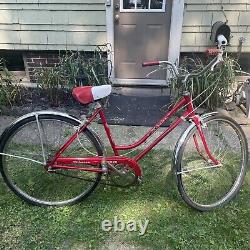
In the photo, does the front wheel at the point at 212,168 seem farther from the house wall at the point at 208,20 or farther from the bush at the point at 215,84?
the house wall at the point at 208,20

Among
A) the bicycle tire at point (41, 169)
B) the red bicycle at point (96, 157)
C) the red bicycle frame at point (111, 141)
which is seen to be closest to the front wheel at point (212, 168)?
the red bicycle at point (96, 157)

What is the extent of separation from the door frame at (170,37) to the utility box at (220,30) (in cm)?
48

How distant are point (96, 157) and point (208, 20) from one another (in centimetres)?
314

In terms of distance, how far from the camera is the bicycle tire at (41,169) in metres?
2.53

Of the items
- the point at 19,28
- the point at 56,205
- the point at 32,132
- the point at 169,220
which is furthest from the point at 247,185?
the point at 19,28

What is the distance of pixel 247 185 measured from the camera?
3105mm

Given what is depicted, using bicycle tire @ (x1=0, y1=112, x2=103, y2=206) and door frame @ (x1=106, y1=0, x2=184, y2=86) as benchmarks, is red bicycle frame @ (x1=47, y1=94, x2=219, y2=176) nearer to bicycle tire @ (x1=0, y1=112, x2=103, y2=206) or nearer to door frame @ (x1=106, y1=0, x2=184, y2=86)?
bicycle tire @ (x1=0, y1=112, x2=103, y2=206)

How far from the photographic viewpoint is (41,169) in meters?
3.27

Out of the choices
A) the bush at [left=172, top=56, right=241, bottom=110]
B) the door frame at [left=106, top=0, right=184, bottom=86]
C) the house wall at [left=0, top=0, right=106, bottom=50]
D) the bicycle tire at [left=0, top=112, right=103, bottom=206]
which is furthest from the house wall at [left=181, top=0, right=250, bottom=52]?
the bicycle tire at [left=0, top=112, right=103, bottom=206]

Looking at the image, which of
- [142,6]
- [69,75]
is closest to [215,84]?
[142,6]

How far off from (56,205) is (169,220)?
97 cm

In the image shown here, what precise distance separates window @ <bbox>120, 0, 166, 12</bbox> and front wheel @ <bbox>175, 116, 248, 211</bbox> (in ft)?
7.78

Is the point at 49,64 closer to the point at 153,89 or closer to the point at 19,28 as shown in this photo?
the point at 19,28

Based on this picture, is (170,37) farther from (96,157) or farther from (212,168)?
(96,157)
